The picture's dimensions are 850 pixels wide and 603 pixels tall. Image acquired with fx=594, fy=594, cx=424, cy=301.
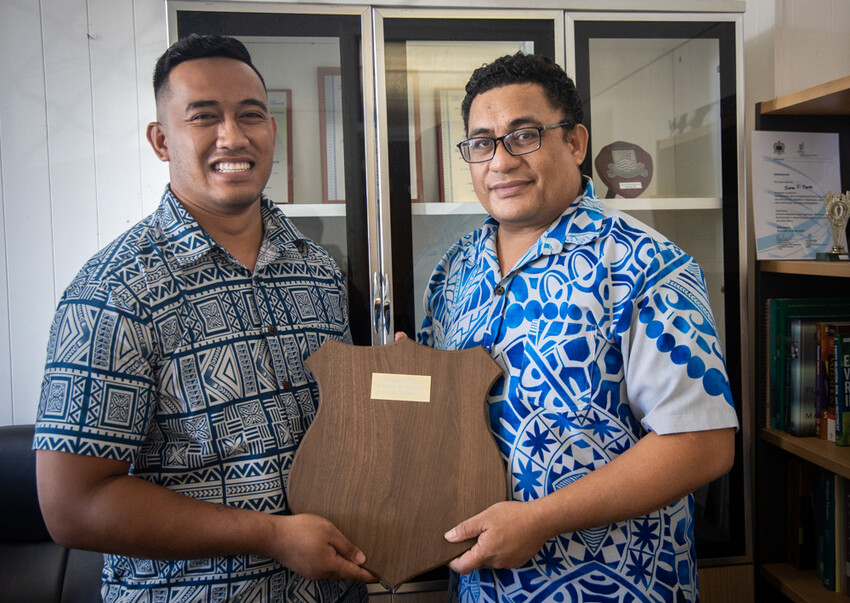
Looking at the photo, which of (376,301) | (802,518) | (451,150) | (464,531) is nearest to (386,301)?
(376,301)

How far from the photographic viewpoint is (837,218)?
1.73 metres

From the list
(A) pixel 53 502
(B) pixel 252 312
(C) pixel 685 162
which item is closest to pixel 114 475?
(A) pixel 53 502

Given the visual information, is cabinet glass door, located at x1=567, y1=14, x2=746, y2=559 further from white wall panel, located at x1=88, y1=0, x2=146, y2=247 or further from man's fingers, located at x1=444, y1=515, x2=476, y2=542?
white wall panel, located at x1=88, y1=0, x2=146, y2=247

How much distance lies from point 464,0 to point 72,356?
1.39m

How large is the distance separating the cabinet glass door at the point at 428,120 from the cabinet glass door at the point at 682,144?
22cm

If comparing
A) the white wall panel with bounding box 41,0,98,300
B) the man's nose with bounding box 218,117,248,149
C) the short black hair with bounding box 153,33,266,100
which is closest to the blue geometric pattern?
the man's nose with bounding box 218,117,248,149

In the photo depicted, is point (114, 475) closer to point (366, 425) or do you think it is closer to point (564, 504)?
point (366, 425)

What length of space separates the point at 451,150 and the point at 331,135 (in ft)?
1.18

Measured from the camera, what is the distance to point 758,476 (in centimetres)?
183

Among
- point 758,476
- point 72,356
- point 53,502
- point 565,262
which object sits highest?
point 565,262

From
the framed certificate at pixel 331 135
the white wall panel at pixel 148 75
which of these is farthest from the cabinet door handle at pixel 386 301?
the white wall panel at pixel 148 75

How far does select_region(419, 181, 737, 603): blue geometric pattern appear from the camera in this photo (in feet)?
3.51

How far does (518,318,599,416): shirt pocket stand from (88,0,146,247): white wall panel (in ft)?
5.03

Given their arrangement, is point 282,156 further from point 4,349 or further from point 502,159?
point 4,349
